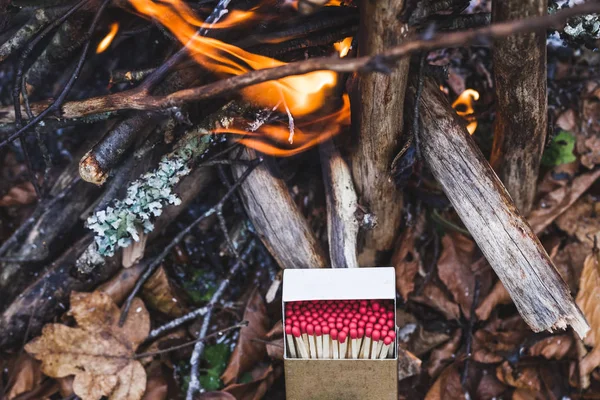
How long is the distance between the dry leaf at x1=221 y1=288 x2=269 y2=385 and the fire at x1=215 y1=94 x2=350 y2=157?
0.58 meters

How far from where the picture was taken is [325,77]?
1655 millimetres

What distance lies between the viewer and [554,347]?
1.84 m

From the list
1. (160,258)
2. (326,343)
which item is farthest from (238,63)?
(326,343)

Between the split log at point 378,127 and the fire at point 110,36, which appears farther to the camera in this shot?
the fire at point 110,36

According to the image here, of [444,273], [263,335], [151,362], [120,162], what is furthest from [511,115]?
[151,362]

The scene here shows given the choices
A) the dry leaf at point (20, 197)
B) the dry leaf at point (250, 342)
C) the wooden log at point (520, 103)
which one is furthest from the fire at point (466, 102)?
the dry leaf at point (20, 197)

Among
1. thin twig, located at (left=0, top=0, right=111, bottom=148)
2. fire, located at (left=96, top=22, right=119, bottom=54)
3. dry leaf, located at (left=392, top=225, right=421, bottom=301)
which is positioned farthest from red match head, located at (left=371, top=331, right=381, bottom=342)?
fire, located at (left=96, top=22, right=119, bottom=54)

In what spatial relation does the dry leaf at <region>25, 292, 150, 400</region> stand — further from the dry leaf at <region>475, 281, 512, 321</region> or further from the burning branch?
the dry leaf at <region>475, 281, 512, 321</region>

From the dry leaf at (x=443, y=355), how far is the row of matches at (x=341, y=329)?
48 cm

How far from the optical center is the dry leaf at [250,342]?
189 cm

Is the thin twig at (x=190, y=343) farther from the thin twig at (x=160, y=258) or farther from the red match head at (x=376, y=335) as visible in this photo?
the red match head at (x=376, y=335)

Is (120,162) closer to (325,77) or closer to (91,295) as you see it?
(91,295)

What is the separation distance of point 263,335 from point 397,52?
1.24 metres

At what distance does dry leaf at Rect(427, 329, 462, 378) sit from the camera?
1931 millimetres
